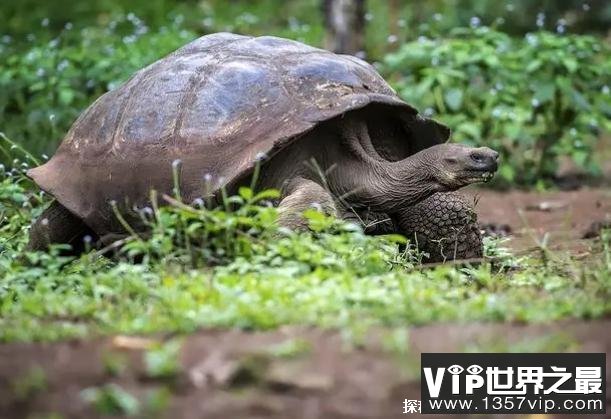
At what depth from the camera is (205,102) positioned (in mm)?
5465

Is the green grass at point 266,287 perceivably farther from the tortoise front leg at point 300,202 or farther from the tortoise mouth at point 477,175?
the tortoise mouth at point 477,175

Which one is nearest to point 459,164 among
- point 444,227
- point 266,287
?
point 444,227

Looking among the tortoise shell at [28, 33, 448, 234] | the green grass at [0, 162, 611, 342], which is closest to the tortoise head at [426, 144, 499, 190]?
the tortoise shell at [28, 33, 448, 234]

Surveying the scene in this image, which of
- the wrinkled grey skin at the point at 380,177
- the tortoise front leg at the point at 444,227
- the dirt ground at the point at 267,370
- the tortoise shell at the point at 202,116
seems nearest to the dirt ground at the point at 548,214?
the tortoise front leg at the point at 444,227

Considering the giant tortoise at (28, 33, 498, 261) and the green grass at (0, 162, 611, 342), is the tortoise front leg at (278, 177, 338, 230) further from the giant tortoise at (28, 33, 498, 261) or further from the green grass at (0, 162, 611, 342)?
the green grass at (0, 162, 611, 342)

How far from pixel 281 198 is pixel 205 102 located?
607mm

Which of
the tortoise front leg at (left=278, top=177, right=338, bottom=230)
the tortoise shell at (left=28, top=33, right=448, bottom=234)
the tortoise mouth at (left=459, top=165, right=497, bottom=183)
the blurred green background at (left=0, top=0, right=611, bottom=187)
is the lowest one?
the tortoise front leg at (left=278, top=177, right=338, bottom=230)

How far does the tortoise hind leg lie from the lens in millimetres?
5951

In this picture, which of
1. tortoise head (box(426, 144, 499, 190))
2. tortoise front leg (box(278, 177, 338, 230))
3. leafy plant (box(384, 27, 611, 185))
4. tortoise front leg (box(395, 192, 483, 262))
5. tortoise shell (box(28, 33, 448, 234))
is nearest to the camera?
tortoise front leg (box(278, 177, 338, 230))

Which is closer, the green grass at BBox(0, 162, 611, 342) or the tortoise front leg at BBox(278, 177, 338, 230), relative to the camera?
the green grass at BBox(0, 162, 611, 342)

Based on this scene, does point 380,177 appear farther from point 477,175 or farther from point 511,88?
point 511,88

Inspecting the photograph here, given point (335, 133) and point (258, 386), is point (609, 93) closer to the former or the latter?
point (335, 133)

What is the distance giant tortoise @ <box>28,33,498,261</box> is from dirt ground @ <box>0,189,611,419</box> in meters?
1.73

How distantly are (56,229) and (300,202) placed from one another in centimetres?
159
